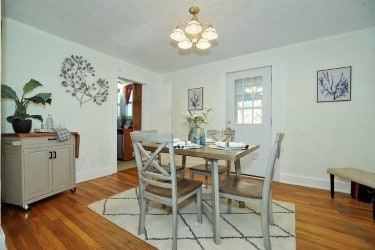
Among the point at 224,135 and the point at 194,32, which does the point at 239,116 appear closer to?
the point at 224,135

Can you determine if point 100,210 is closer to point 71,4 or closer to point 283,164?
point 71,4

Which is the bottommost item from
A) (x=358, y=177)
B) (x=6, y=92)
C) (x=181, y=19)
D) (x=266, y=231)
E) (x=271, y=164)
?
(x=266, y=231)

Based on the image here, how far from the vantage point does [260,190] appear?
5.30 ft

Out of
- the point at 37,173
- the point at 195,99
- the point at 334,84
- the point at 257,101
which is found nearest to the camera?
the point at 37,173

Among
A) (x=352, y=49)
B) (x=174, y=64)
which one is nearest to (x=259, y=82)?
(x=352, y=49)

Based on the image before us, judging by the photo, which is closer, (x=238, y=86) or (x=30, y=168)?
(x=30, y=168)

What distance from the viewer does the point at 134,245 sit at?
156 centimetres

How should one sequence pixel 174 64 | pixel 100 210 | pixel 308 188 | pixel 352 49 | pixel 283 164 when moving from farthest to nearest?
1. pixel 174 64
2. pixel 283 164
3. pixel 308 188
4. pixel 352 49
5. pixel 100 210

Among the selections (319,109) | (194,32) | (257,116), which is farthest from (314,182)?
(194,32)

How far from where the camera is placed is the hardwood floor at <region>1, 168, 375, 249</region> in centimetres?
158

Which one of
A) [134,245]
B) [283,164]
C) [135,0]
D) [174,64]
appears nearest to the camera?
[134,245]

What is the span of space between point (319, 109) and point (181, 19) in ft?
8.00

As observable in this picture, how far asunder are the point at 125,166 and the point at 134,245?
115 inches

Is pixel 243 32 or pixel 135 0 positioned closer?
pixel 135 0
